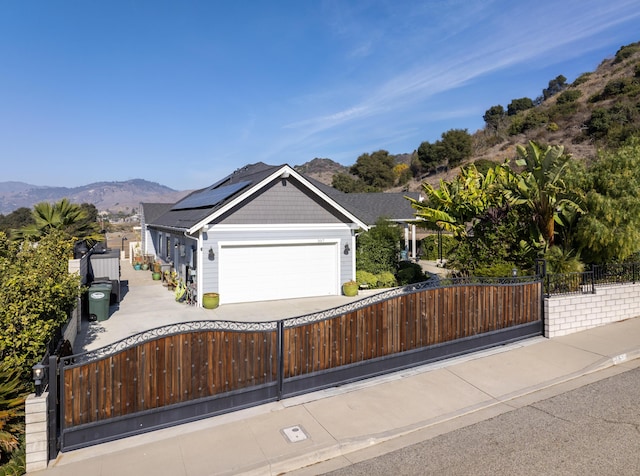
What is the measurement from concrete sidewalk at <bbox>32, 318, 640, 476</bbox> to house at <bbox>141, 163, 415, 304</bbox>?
754 centimetres

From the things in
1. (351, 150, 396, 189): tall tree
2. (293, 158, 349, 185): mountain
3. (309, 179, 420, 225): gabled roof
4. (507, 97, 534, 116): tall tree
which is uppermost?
(507, 97, 534, 116): tall tree

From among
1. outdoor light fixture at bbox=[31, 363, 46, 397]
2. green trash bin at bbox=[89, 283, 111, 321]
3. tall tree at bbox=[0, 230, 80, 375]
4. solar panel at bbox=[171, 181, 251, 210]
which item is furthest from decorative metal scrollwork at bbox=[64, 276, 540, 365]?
solar panel at bbox=[171, 181, 251, 210]

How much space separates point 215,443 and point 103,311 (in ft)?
27.4

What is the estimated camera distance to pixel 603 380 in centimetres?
777

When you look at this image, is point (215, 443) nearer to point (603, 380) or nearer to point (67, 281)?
point (67, 281)

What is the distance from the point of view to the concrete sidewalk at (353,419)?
5301 millimetres

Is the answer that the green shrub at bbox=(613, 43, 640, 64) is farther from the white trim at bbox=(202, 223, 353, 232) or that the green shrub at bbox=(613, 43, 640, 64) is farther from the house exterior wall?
the house exterior wall

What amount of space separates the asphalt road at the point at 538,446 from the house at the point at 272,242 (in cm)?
966

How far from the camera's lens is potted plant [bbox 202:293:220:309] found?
44.0 ft

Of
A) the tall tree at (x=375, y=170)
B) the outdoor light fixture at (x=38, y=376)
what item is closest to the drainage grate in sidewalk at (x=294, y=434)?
the outdoor light fixture at (x=38, y=376)

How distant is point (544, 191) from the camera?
471 inches

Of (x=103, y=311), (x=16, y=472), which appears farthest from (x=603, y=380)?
(x=103, y=311)

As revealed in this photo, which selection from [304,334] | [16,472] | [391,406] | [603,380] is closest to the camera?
[16,472]

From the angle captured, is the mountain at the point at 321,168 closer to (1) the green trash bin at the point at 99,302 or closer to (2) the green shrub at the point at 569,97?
(2) the green shrub at the point at 569,97
